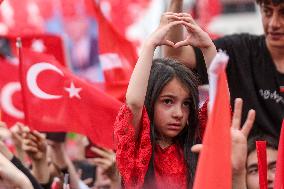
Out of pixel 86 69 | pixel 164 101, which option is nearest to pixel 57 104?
pixel 164 101

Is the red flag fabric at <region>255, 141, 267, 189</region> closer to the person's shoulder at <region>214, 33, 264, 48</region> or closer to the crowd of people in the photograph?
the crowd of people

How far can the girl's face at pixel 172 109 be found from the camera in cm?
409

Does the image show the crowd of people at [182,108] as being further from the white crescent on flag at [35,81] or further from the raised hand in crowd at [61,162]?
the raised hand in crowd at [61,162]

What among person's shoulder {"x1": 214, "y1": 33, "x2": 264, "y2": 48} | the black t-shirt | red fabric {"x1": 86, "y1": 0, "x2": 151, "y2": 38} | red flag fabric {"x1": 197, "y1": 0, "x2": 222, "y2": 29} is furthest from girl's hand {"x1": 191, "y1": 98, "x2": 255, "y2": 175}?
red flag fabric {"x1": 197, "y1": 0, "x2": 222, "y2": 29}

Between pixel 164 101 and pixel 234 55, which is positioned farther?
pixel 234 55

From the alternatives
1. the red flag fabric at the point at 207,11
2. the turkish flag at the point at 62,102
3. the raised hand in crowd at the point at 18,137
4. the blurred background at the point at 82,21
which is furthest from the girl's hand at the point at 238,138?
the red flag fabric at the point at 207,11

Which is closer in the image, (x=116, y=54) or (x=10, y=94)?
(x=10, y=94)

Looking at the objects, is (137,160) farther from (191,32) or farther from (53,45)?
(53,45)

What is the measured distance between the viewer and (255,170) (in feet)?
15.6

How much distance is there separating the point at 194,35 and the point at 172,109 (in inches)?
12.0

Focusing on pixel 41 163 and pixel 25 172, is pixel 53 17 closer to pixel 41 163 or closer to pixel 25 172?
pixel 41 163

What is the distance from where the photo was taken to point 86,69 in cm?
862

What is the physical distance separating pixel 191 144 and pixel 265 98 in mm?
969

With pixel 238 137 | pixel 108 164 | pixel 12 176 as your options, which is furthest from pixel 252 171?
pixel 108 164
